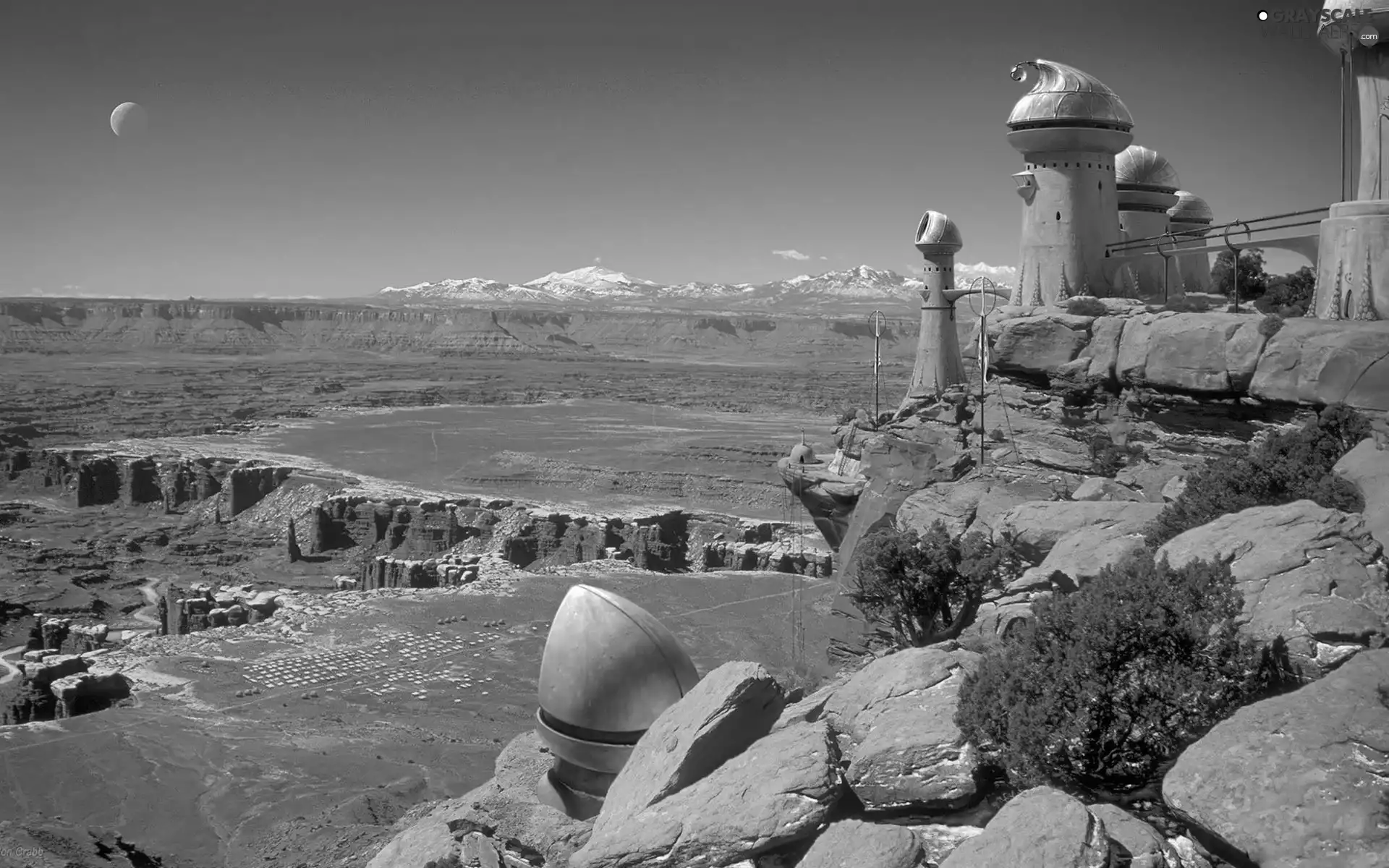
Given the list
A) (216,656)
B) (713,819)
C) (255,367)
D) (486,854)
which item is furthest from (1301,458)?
(255,367)

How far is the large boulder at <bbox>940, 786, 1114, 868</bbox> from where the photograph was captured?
809cm

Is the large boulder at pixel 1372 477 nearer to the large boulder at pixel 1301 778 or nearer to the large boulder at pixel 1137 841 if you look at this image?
the large boulder at pixel 1301 778

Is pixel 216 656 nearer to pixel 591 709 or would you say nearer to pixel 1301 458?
pixel 591 709

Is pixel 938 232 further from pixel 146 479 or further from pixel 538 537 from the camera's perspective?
pixel 146 479

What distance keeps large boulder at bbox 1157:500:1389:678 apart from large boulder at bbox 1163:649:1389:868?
816mm

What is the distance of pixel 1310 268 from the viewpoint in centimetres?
2612

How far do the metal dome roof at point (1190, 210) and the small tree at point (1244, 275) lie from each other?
1610mm

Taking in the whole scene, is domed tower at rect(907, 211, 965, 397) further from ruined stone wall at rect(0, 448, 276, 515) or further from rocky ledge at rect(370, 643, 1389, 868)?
ruined stone wall at rect(0, 448, 276, 515)

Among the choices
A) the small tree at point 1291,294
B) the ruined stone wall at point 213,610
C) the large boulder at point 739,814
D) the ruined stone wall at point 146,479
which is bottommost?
the ruined stone wall at point 213,610

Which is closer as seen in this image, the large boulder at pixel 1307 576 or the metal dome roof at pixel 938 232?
the large boulder at pixel 1307 576

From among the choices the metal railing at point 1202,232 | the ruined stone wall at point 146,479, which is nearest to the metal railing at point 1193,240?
the metal railing at point 1202,232

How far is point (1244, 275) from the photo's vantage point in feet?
99.5

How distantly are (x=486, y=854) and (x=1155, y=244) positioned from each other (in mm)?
23013

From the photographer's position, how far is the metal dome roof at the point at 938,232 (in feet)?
121
